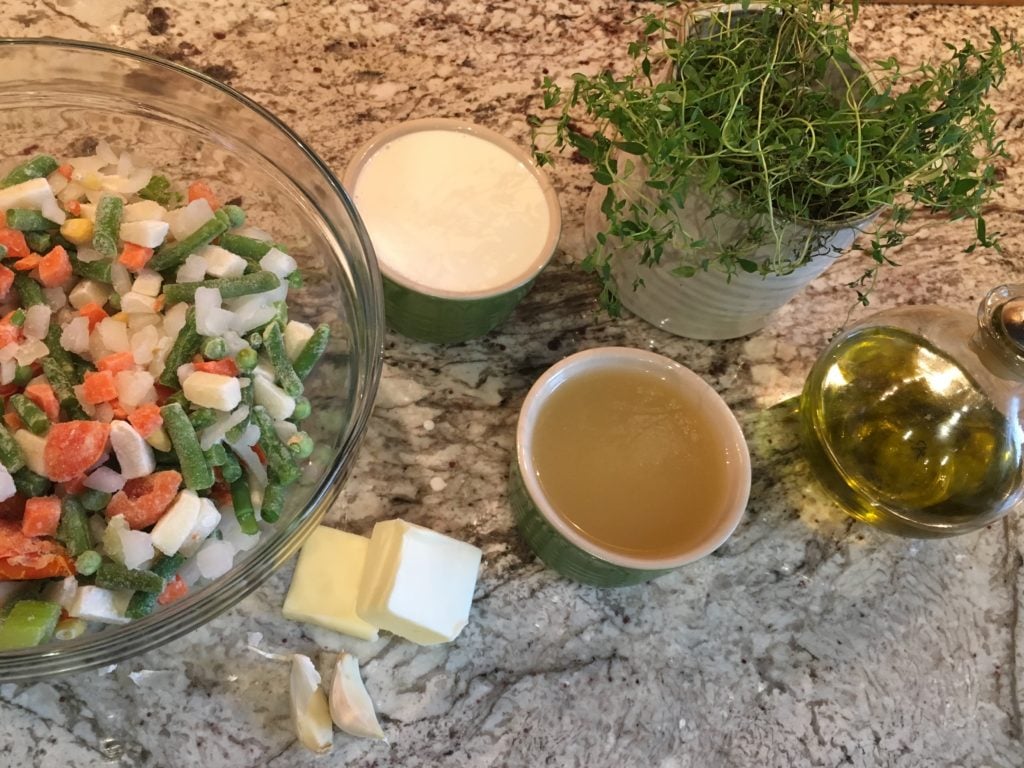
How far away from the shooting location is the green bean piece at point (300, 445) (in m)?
0.85

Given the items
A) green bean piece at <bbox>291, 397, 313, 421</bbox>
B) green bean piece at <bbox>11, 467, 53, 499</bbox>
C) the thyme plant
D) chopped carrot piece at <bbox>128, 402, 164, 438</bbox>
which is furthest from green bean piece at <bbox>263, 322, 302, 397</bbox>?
the thyme plant

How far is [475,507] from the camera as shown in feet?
3.37

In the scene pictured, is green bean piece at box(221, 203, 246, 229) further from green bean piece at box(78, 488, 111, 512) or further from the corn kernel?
green bean piece at box(78, 488, 111, 512)

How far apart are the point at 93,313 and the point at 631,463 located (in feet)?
1.88

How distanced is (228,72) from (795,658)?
1.03 m

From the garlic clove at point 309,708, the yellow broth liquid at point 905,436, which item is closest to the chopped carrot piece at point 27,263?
the garlic clove at point 309,708

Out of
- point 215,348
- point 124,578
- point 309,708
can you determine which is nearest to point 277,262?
point 215,348

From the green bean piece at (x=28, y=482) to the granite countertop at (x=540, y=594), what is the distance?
0.72 ft

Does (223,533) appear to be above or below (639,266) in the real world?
below

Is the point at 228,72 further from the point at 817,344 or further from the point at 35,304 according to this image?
the point at 817,344

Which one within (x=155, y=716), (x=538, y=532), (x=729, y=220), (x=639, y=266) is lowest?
(x=155, y=716)

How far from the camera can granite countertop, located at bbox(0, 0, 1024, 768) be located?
0.90 metres

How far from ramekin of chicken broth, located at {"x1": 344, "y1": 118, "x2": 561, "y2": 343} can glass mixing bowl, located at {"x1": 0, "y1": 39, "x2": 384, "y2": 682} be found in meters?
0.06

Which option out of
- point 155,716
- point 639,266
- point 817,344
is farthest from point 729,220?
point 155,716
